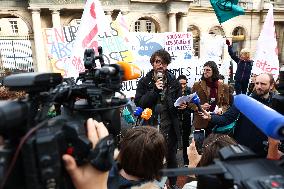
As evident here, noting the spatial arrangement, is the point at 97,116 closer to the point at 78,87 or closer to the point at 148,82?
the point at 78,87

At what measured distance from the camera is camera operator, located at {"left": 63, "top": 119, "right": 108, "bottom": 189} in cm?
94

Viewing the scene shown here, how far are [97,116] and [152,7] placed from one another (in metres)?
20.2

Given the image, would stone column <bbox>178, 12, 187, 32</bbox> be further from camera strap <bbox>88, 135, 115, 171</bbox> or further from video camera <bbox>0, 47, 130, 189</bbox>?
camera strap <bbox>88, 135, 115, 171</bbox>

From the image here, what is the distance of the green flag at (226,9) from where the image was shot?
4.57m

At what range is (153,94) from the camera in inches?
118

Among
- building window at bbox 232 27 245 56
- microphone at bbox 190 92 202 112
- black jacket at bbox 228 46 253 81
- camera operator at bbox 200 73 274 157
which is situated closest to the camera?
camera operator at bbox 200 73 274 157

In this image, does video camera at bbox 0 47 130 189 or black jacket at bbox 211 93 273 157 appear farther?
black jacket at bbox 211 93 273 157

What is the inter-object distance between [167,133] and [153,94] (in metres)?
0.49

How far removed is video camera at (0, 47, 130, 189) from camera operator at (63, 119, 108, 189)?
0.02 metres

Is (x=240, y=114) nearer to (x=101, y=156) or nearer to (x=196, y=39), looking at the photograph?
(x=101, y=156)

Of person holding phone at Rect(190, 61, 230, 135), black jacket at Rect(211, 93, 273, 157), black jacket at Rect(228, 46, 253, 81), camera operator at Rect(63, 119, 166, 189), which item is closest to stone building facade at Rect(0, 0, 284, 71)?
black jacket at Rect(228, 46, 253, 81)

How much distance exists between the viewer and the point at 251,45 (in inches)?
1019

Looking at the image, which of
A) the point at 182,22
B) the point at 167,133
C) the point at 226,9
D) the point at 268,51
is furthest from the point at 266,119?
the point at 182,22

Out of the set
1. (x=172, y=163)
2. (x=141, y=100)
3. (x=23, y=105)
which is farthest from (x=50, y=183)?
(x=172, y=163)
